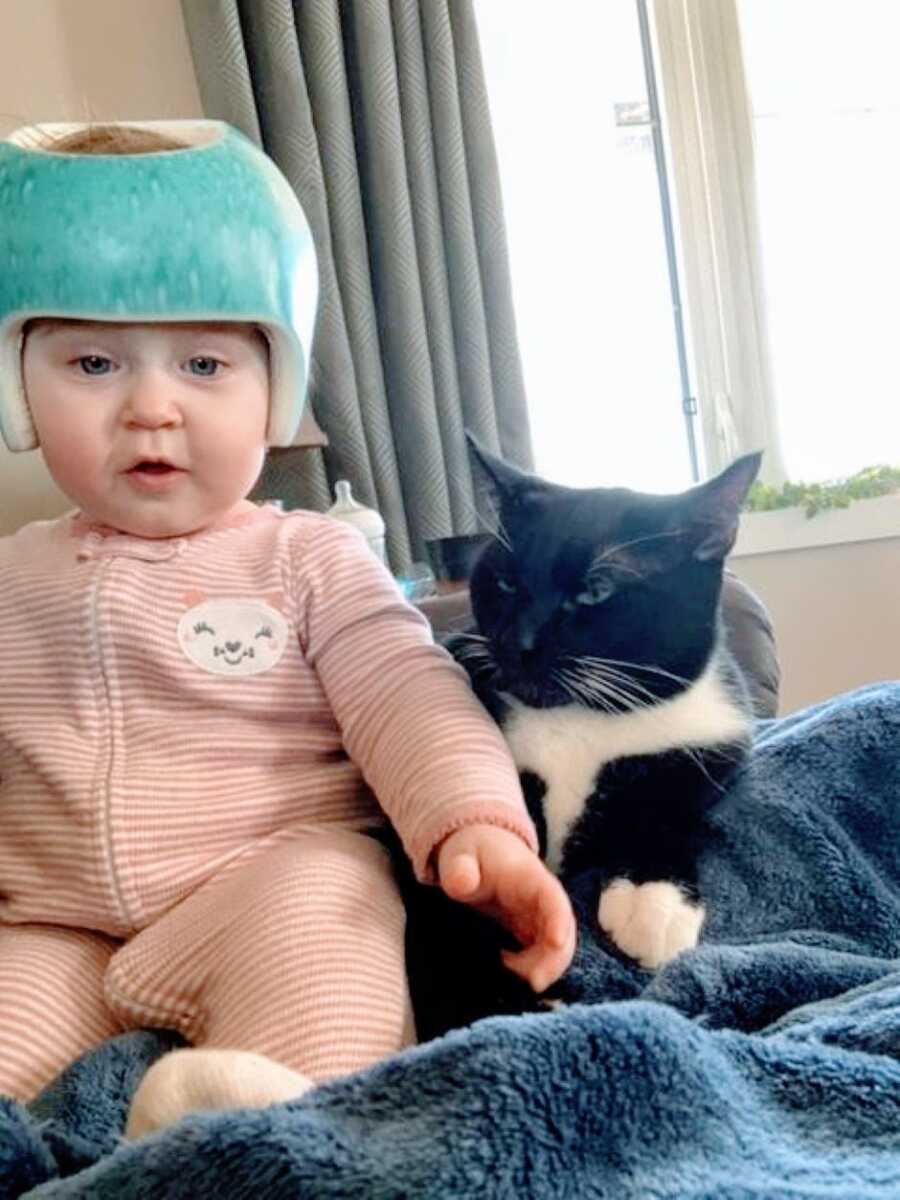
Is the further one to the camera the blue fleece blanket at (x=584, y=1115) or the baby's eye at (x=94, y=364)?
the baby's eye at (x=94, y=364)

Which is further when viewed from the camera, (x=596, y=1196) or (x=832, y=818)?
(x=832, y=818)

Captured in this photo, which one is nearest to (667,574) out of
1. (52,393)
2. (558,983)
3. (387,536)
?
(558,983)

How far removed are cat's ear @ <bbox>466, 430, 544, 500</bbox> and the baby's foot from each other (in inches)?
18.9

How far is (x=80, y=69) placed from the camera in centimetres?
191

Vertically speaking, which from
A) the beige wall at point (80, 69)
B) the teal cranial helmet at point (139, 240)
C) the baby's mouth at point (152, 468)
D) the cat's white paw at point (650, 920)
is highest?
the beige wall at point (80, 69)

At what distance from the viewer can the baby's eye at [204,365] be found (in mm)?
801

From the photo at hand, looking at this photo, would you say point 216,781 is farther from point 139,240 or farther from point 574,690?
point 139,240

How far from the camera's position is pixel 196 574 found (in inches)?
32.7

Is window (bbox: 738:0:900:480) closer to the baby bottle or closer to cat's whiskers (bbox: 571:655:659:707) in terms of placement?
the baby bottle

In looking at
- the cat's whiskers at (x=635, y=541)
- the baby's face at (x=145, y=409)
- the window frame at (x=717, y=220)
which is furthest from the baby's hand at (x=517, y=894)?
the window frame at (x=717, y=220)

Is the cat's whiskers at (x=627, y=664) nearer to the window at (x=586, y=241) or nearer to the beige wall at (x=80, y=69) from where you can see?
the beige wall at (x=80, y=69)

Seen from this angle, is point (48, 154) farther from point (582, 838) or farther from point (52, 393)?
point (582, 838)

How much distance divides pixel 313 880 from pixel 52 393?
387 millimetres

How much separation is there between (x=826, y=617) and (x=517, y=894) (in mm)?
1880
